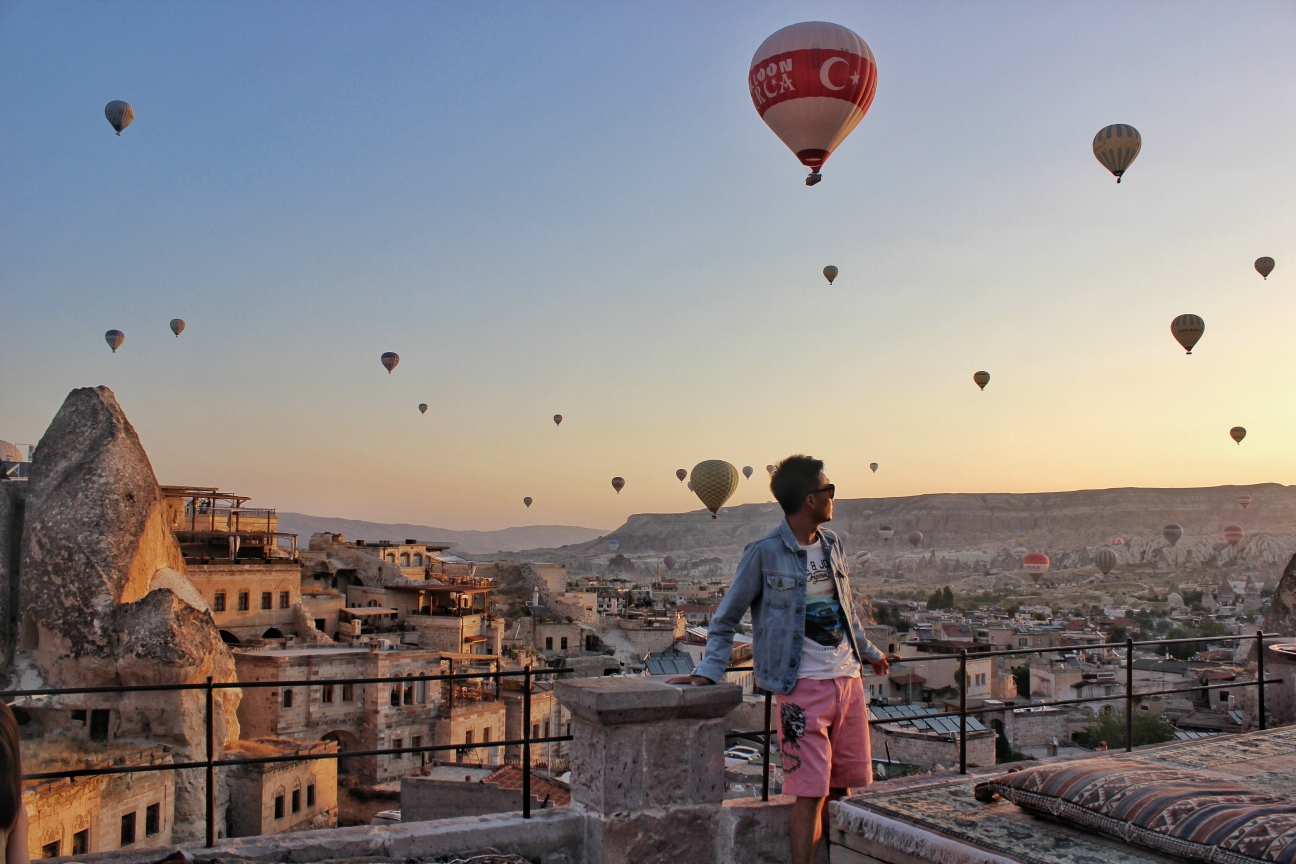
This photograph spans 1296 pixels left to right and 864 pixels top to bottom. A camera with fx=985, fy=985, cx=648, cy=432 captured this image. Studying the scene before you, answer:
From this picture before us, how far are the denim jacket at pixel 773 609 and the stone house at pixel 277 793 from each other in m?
19.8

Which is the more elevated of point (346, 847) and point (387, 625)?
point (346, 847)

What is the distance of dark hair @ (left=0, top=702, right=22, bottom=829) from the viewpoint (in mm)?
2510

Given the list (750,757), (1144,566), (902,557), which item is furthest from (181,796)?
(902,557)

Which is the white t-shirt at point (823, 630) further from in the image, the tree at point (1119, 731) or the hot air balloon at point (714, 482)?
the hot air balloon at point (714, 482)

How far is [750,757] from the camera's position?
92.9 ft

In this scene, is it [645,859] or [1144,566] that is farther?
[1144,566]

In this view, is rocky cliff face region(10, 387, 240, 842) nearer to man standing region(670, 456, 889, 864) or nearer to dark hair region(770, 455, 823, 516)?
man standing region(670, 456, 889, 864)

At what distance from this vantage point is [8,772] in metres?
2.54

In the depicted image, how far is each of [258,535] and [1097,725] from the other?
30747 millimetres

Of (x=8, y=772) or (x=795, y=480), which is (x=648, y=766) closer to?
(x=795, y=480)

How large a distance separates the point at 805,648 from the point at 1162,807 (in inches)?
59.5

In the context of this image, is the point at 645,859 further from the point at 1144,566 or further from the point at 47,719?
the point at 1144,566

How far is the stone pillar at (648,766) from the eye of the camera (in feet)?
14.4

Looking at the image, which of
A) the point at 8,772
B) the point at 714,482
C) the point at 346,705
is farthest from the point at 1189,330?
the point at 8,772
